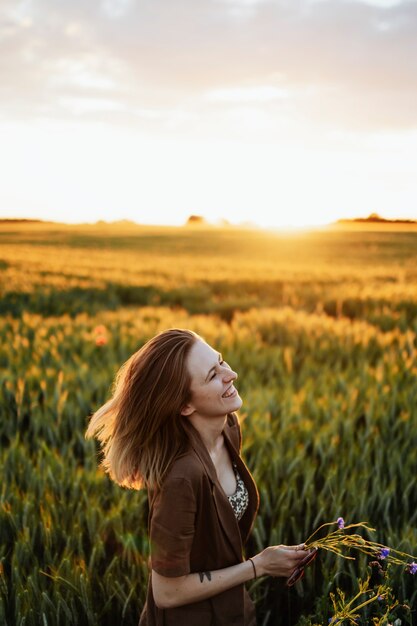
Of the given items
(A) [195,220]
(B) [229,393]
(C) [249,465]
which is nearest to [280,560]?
(B) [229,393]

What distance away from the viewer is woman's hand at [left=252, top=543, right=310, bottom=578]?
1.47 metres

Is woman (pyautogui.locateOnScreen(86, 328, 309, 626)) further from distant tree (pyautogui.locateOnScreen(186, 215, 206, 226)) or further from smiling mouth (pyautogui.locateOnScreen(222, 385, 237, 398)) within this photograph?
distant tree (pyautogui.locateOnScreen(186, 215, 206, 226))

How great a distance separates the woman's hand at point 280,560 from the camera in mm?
1470

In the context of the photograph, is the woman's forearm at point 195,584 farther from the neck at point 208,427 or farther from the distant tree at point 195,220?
the distant tree at point 195,220

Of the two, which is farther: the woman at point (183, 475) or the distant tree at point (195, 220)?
the distant tree at point (195, 220)

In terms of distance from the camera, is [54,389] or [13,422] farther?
[54,389]

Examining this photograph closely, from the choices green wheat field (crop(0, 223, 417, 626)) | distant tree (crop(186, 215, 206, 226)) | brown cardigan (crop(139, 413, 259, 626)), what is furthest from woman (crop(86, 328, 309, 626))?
distant tree (crop(186, 215, 206, 226))

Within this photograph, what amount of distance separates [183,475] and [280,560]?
13.0 inches

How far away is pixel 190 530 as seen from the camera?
1.45m

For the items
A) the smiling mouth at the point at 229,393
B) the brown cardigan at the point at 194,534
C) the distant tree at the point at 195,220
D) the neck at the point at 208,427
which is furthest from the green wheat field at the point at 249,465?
the distant tree at the point at 195,220

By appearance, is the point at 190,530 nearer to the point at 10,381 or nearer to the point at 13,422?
the point at 13,422

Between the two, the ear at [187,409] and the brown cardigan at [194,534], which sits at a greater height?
the ear at [187,409]

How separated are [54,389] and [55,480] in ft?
4.57

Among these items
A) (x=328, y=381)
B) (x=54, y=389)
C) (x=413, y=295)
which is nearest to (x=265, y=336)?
(x=328, y=381)
